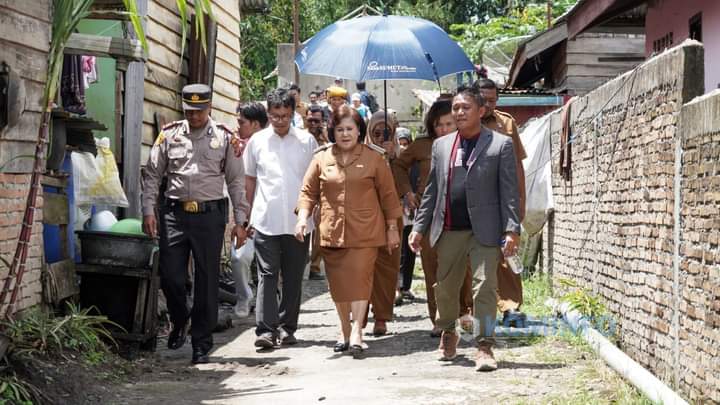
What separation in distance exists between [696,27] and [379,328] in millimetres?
4745

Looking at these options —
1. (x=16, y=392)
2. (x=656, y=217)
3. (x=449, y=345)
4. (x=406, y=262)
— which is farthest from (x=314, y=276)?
(x=16, y=392)

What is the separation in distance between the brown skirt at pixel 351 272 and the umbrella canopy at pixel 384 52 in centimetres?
189

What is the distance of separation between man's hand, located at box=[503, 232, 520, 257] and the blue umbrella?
2.63 metres

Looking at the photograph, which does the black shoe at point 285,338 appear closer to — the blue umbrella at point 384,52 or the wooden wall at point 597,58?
the blue umbrella at point 384,52

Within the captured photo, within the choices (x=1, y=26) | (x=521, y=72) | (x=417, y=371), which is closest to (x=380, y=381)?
(x=417, y=371)

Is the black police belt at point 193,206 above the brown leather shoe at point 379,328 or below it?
above

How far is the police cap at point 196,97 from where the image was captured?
7.84m

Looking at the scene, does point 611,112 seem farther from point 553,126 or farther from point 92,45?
point 92,45

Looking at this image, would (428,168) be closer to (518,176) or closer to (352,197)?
(518,176)

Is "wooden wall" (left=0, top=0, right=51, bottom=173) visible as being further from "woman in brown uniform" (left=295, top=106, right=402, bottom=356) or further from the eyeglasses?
"woman in brown uniform" (left=295, top=106, right=402, bottom=356)

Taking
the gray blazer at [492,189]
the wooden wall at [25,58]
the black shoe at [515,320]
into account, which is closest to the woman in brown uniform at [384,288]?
the black shoe at [515,320]

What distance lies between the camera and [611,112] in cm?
827

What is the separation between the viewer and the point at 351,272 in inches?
318

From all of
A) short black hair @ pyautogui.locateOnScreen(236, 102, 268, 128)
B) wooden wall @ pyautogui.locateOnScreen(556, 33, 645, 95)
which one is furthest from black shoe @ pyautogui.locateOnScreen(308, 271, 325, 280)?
wooden wall @ pyautogui.locateOnScreen(556, 33, 645, 95)
